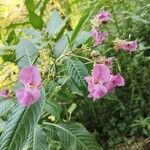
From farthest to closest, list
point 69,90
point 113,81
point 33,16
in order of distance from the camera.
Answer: point 69,90
point 33,16
point 113,81

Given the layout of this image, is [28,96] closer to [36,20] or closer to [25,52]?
[25,52]

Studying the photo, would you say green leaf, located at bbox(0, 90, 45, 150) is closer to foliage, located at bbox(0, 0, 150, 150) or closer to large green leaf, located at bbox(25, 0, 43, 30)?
foliage, located at bbox(0, 0, 150, 150)

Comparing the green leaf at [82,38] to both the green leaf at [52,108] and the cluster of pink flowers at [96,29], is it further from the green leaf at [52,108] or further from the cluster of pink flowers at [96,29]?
the green leaf at [52,108]

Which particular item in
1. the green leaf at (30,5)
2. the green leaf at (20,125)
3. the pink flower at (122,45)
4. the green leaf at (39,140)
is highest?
the green leaf at (30,5)

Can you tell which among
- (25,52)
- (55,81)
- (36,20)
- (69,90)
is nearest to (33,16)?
(36,20)

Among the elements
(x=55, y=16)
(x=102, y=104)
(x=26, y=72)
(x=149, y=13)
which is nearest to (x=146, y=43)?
(x=149, y=13)

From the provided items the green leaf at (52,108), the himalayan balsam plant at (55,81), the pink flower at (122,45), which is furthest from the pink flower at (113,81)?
the green leaf at (52,108)

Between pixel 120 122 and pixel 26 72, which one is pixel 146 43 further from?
pixel 26 72

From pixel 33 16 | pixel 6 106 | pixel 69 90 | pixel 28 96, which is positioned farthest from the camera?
pixel 69 90
